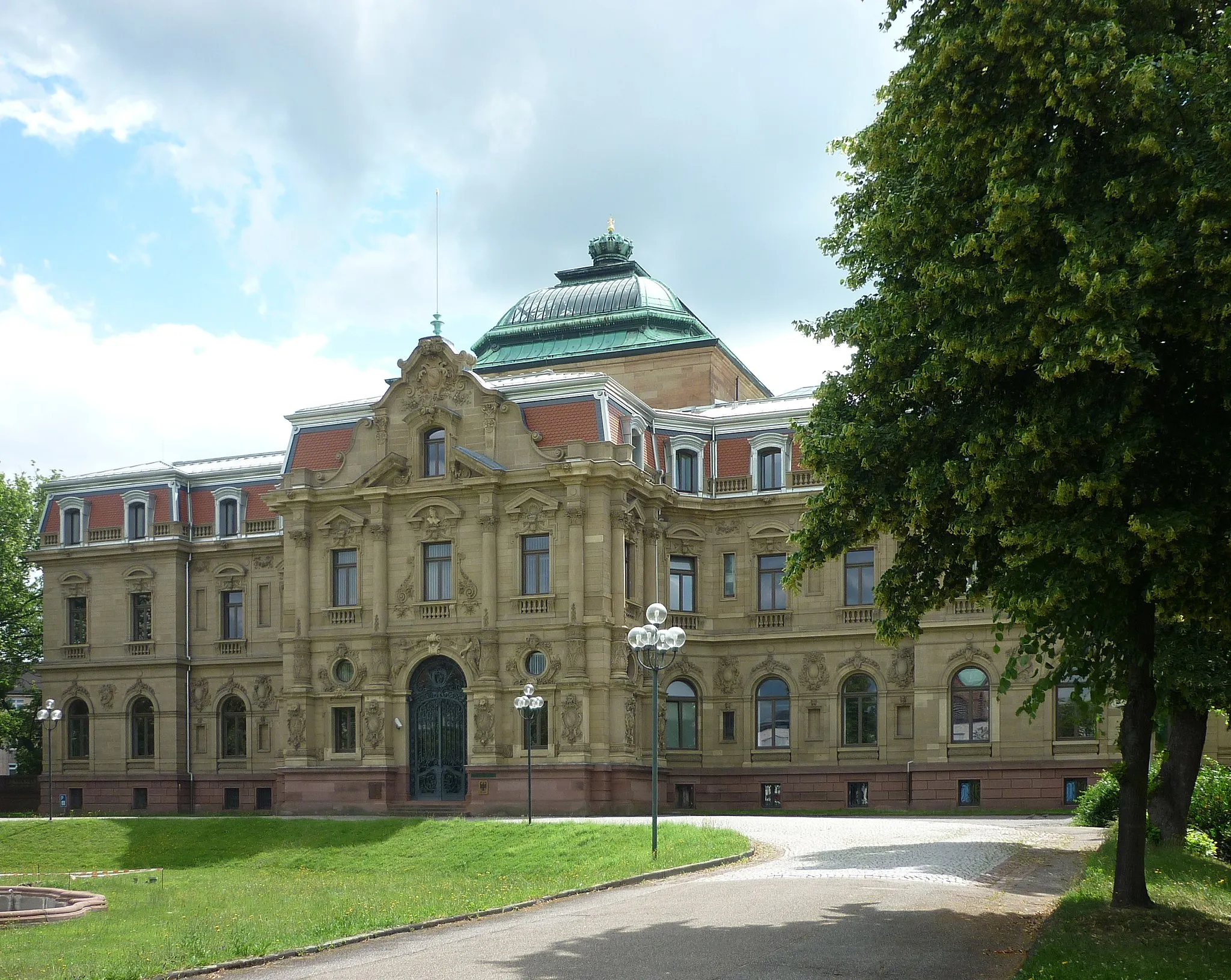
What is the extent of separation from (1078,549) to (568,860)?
62.7 ft

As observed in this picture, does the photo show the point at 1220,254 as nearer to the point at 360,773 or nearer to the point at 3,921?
the point at 3,921

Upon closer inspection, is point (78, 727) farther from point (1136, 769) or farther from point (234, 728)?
point (1136, 769)

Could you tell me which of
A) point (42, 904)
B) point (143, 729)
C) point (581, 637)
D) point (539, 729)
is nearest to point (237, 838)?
point (539, 729)

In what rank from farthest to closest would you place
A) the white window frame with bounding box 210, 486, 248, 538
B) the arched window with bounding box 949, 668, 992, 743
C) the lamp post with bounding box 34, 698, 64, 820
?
the white window frame with bounding box 210, 486, 248, 538, the lamp post with bounding box 34, 698, 64, 820, the arched window with bounding box 949, 668, 992, 743

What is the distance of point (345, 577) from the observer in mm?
51812

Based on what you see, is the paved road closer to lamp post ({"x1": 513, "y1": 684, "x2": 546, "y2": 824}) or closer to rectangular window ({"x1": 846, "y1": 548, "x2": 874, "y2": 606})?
lamp post ({"x1": 513, "y1": 684, "x2": 546, "y2": 824})

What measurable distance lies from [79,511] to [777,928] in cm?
4875

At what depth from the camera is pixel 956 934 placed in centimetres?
1895

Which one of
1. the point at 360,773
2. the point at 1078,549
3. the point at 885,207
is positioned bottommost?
the point at 360,773

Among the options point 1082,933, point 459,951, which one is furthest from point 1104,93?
point 459,951

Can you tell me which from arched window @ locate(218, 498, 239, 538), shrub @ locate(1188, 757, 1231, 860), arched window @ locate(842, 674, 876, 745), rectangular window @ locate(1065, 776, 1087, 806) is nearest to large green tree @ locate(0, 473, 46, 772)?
arched window @ locate(218, 498, 239, 538)

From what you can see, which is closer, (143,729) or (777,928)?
(777,928)

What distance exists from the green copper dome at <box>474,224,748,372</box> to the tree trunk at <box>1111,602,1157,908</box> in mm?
40442

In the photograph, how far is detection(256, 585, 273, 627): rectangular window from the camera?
58.7 m
